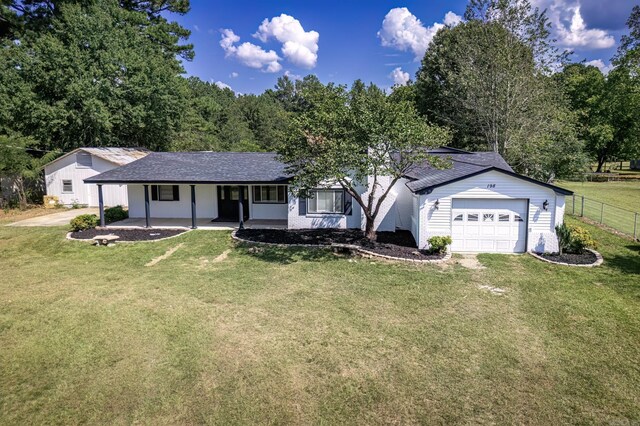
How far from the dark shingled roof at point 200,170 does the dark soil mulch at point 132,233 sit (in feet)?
7.40

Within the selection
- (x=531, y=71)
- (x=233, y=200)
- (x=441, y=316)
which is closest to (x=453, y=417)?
(x=441, y=316)

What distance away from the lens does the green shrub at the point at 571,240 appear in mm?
13172

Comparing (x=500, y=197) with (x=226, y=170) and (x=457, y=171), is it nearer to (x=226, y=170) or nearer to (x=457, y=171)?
(x=457, y=171)

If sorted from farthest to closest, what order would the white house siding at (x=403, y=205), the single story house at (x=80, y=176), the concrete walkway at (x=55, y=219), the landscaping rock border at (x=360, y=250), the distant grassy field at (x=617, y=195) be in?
1. the single story house at (x=80, y=176)
2. the distant grassy field at (x=617, y=195)
3. the concrete walkway at (x=55, y=219)
4. the white house siding at (x=403, y=205)
5. the landscaping rock border at (x=360, y=250)

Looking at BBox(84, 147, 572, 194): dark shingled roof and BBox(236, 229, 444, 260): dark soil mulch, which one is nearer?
BBox(236, 229, 444, 260): dark soil mulch

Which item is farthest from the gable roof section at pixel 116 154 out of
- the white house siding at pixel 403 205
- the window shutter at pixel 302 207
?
the white house siding at pixel 403 205

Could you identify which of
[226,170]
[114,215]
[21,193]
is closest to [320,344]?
[226,170]

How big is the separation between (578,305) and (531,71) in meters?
21.0

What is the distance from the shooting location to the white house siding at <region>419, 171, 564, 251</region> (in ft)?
44.2

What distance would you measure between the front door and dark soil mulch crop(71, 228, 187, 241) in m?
2.97

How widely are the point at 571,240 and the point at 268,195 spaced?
42.4 ft

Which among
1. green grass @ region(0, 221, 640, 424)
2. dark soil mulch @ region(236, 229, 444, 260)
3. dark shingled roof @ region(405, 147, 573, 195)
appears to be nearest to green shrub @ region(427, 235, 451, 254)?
dark soil mulch @ region(236, 229, 444, 260)

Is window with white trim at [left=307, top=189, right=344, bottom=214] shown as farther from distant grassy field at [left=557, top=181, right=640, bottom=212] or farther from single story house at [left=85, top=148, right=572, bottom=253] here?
distant grassy field at [left=557, top=181, right=640, bottom=212]

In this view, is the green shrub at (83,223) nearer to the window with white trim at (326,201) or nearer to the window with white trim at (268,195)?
the window with white trim at (268,195)
